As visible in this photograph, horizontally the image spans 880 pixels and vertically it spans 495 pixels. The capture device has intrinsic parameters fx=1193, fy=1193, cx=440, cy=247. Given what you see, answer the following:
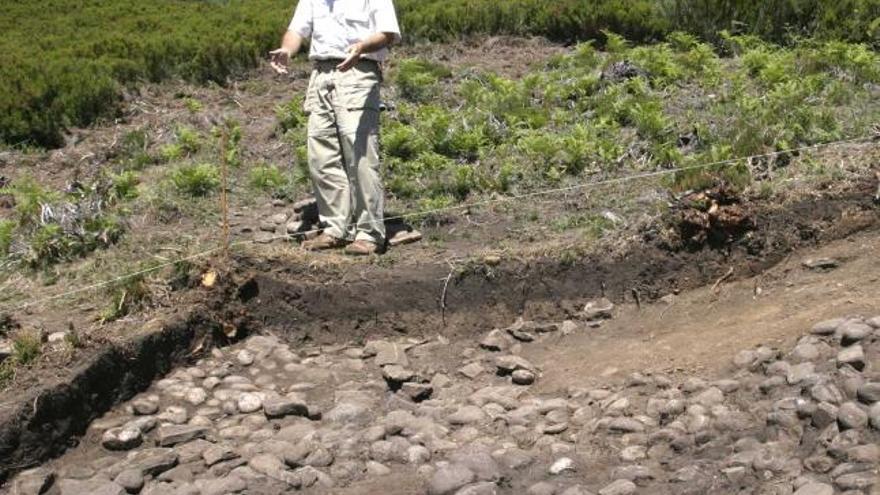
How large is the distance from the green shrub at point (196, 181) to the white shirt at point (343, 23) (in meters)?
1.45

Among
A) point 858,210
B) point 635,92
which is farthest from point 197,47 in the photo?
point 858,210

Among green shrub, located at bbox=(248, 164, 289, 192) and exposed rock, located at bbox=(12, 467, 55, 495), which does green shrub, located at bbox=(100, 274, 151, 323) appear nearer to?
exposed rock, located at bbox=(12, 467, 55, 495)

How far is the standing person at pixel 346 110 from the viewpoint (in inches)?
281

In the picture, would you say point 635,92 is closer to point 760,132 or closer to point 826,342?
point 760,132

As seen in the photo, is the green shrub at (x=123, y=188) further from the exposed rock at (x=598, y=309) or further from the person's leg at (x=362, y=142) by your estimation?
the exposed rock at (x=598, y=309)

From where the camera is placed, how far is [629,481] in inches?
192

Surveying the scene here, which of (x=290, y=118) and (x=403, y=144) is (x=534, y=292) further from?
(x=290, y=118)

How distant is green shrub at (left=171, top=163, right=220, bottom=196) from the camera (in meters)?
8.28

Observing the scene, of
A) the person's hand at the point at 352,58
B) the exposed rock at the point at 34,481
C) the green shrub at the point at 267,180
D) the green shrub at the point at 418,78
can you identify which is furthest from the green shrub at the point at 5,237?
the green shrub at the point at 418,78

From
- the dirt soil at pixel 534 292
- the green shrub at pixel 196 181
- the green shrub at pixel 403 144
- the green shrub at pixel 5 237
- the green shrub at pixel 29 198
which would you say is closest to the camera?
the dirt soil at pixel 534 292

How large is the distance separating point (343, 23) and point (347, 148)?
75 centimetres

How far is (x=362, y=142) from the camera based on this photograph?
7.23 meters

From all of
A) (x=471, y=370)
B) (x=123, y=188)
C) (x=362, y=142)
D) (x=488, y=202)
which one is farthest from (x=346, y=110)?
(x=123, y=188)

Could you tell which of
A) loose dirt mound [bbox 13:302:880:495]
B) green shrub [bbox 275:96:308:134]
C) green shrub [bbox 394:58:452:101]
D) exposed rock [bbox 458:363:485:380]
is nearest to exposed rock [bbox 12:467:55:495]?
loose dirt mound [bbox 13:302:880:495]
